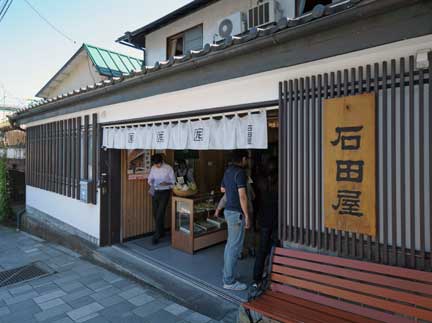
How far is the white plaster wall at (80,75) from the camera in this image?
11797mm

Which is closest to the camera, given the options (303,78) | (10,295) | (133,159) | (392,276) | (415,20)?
(415,20)

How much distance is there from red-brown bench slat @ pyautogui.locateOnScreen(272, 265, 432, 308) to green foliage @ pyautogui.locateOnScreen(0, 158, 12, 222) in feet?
37.7

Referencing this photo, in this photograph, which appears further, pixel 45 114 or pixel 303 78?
pixel 45 114

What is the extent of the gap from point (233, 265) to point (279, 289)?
1.09m

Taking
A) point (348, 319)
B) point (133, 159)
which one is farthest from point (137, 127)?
point (348, 319)

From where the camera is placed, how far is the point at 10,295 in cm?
504

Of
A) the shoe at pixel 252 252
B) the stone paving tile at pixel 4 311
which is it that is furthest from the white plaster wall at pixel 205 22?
the stone paving tile at pixel 4 311

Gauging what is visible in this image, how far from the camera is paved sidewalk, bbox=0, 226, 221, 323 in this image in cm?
418

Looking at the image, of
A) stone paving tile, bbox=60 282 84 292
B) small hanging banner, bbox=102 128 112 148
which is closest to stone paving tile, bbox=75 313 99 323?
stone paving tile, bbox=60 282 84 292

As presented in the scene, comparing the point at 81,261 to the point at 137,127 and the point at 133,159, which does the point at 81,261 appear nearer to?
the point at 133,159

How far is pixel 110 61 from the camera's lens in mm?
12070

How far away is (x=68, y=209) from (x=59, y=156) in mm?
1588

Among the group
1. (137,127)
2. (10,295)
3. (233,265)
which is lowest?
(10,295)

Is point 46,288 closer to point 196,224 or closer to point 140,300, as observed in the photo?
point 140,300
